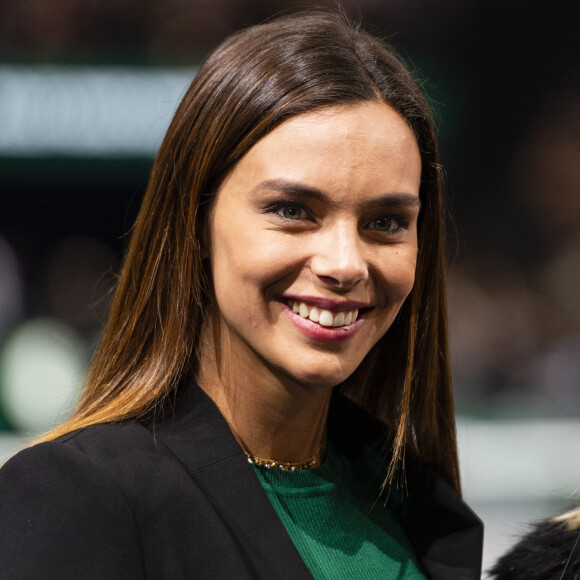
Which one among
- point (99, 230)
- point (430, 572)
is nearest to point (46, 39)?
point (99, 230)

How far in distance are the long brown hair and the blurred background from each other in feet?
3.56

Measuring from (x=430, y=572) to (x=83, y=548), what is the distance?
0.57m

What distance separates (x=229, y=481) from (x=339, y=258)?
0.30m

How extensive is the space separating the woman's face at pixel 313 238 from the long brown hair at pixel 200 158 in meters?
0.03

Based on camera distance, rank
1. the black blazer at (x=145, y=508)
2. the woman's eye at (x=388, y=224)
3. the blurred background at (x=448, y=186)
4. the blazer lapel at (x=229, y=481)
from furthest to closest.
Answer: the blurred background at (x=448, y=186) → the woman's eye at (x=388, y=224) → the blazer lapel at (x=229, y=481) → the black blazer at (x=145, y=508)

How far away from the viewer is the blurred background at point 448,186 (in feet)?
8.41

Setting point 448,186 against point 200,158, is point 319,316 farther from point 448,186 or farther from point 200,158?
point 448,186

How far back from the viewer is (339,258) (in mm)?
1145

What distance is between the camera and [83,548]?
981 millimetres

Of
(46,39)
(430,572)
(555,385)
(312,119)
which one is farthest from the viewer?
(555,385)

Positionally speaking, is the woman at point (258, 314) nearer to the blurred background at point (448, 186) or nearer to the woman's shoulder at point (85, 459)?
the woman's shoulder at point (85, 459)

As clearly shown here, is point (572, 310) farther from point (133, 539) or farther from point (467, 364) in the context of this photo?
point (133, 539)

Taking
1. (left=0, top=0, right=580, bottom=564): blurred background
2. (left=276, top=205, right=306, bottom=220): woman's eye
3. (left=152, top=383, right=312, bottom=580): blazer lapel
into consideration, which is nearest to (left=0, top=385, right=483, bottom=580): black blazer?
(left=152, top=383, right=312, bottom=580): blazer lapel

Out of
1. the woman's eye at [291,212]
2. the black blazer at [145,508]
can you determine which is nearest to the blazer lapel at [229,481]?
the black blazer at [145,508]
